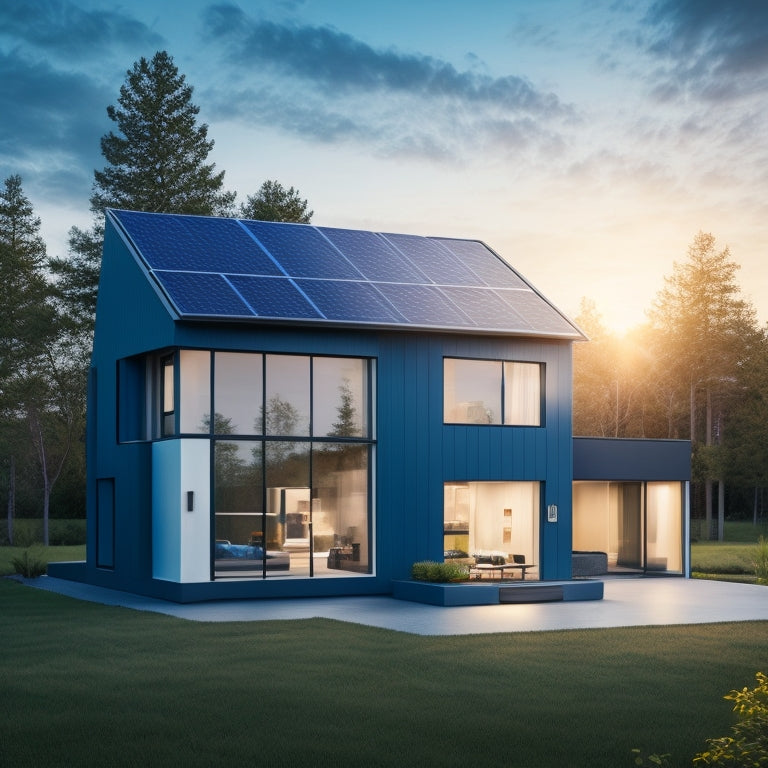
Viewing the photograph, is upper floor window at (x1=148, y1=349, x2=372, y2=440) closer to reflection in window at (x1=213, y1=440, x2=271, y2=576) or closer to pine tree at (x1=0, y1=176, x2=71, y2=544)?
reflection in window at (x1=213, y1=440, x2=271, y2=576)

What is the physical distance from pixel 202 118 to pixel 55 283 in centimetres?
999

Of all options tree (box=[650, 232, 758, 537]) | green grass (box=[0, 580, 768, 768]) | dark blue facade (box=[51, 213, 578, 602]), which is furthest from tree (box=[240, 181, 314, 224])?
green grass (box=[0, 580, 768, 768])

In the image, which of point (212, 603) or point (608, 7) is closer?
point (608, 7)

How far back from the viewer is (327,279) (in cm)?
2244

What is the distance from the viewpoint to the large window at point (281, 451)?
67.2 feet

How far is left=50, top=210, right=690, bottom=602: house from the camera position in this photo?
20469 mm

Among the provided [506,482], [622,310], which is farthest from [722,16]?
[622,310]

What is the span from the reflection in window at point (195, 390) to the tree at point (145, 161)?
81.8 ft

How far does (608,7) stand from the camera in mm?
18719

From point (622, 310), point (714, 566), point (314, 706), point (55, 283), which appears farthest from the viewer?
point (622, 310)

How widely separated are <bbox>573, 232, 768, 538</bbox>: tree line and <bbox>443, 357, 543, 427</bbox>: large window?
3410 cm

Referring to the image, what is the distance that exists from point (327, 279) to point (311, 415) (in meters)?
2.92

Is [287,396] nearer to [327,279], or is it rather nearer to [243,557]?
[327,279]

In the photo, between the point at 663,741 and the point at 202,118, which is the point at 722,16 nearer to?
the point at 663,741
